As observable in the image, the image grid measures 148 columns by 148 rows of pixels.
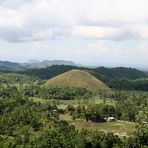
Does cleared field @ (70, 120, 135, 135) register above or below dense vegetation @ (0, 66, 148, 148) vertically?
below

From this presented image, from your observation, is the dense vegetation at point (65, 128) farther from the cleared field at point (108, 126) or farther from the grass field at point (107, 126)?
the cleared field at point (108, 126)

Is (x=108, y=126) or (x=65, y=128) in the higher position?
(x=65, y=128)

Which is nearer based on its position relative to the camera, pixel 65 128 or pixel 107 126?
pixel 65 128

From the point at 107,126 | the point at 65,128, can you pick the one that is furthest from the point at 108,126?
the point at 65,128

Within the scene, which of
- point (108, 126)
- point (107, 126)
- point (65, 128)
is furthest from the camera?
point (107, 126)

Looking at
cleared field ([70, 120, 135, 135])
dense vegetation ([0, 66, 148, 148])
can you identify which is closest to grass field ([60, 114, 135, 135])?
cleared field ([70, 120, 135, 135])

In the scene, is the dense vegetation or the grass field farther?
the grass field

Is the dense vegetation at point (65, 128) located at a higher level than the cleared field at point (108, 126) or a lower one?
higher

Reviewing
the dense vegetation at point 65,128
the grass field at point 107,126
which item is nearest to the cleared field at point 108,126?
the grass field at point 107,126

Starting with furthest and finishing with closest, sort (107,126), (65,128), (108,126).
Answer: (107,126), (108,126), (65,128)

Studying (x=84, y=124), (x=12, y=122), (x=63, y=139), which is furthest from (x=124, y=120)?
(x=63, y=139)

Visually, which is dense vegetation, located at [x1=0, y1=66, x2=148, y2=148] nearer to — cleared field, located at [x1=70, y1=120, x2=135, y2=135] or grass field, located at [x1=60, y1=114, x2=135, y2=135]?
grass field, located at [x1=60, y1=114, x2=135, y2=135]

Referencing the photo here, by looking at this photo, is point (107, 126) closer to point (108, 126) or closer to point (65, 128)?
point (108, 126)
